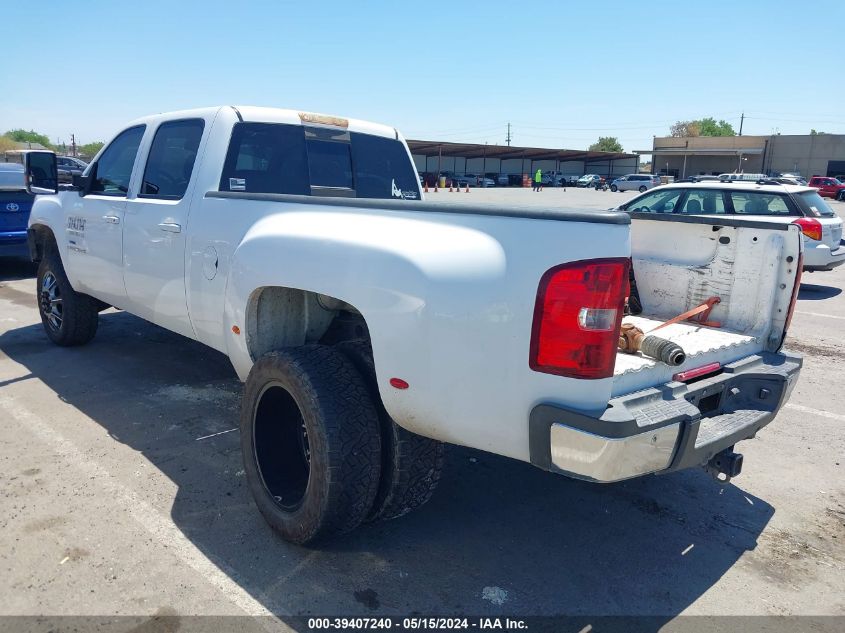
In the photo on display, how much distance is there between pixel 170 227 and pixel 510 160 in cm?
7305

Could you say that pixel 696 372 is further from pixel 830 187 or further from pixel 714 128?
pixel 714 128

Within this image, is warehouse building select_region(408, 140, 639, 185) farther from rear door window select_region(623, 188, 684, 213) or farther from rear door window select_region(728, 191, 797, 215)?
rear door window select_region(728, 191, 797, 215)

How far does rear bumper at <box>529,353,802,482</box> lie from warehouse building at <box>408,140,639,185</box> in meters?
50.9

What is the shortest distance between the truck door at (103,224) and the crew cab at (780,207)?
7334 millimetres

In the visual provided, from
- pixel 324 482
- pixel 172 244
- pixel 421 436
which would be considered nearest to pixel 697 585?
pixel 421 436

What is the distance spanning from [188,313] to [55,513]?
1.29m

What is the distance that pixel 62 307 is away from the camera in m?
5.90

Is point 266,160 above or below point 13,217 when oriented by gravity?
above

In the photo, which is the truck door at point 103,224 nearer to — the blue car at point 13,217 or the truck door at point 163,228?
the truck door at point 163,228

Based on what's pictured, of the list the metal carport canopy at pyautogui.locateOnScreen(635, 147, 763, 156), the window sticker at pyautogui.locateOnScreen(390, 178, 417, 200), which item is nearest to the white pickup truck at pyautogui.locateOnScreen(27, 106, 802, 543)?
the window sticker at pyautogui.locateOnScreen(390, 178, 417, 200)

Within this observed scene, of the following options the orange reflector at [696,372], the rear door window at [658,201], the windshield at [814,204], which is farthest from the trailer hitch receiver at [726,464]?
the windshield at [814,204]

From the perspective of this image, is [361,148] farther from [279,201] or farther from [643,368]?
[643,368]

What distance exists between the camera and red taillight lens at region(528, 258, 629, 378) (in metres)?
2.23

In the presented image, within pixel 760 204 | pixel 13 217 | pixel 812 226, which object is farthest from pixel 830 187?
pixel 13 217
